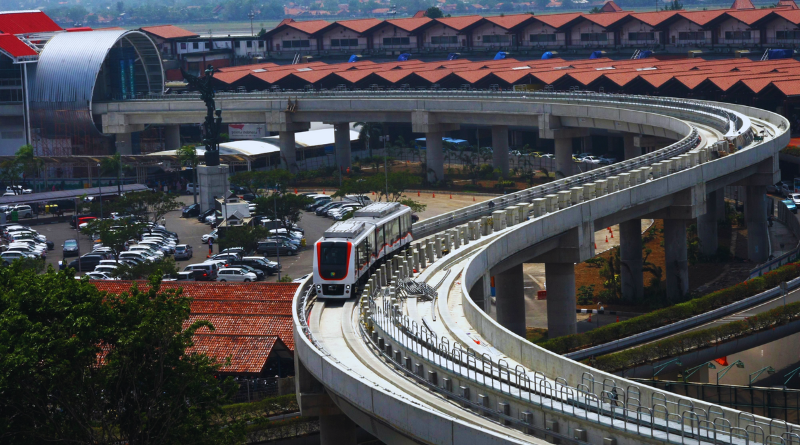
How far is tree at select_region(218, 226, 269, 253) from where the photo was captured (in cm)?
7838

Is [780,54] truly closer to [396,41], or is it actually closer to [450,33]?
[450,33]

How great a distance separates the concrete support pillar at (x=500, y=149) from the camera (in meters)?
112

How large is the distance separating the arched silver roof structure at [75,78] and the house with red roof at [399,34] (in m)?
49.8

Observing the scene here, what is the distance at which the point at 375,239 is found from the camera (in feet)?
152

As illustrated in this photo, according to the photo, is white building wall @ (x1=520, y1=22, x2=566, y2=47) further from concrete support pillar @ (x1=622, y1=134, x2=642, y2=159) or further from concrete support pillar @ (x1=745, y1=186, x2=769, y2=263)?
concrete support pillar @ (x1=745, y1=186, x2=769, y2=263)

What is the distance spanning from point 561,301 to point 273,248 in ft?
92.2

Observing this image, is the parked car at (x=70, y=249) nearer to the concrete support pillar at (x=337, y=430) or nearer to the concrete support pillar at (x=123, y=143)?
the concrete support pillar at (x=337, y=430)

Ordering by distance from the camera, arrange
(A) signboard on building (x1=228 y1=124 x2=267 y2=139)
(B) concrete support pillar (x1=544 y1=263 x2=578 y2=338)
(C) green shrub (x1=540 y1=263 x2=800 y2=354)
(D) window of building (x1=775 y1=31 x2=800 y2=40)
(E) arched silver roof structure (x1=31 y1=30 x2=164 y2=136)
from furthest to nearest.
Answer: (D) window of building (x1=775 y1=31 x2=800 y2=40) < (A) signboard on building (x1=228 y1=124 x2=267 y2=139) < (E) arched silver roof structure (x1=31 y1=30 x2=164 y2=136) < (B) concrete support pillar (x1=544 y1=263 x2=578 y2=338) < (C) green shrub (x1=540 y1=263 x2=800 y2=354)

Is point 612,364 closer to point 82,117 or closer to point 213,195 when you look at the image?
point 213,195

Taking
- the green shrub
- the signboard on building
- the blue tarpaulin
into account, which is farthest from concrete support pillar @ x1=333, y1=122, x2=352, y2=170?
the green shrub

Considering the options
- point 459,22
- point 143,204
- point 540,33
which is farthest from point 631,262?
point 459,22

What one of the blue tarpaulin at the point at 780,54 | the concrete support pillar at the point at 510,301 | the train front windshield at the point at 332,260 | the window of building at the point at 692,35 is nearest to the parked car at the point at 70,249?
the concrete support pillar at the point at 510,301

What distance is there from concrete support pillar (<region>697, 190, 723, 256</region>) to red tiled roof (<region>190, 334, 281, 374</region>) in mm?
37182

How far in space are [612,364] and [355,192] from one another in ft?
172
